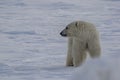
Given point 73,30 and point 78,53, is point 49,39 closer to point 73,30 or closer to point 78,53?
point 73,30

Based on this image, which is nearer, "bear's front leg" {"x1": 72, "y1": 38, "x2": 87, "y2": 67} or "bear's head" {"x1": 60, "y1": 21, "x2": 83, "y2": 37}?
"bear's front leg" {"x1": 72, "y1": 38, "x2": 87, "y2": 67}

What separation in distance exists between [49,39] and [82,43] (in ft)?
13.1

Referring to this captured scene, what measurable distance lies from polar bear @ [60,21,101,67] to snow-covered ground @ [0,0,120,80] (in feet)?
0.63

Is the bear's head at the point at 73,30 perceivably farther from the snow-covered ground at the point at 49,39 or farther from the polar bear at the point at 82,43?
the snow-covered ground at the point at 49,39

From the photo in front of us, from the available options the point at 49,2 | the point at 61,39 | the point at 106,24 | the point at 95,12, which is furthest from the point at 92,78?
the point at 49,2

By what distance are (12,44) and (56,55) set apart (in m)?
1.84

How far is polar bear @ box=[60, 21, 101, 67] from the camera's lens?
6.80 metres

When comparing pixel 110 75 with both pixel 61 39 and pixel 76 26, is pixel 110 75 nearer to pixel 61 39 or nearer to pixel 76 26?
pixel 76 26

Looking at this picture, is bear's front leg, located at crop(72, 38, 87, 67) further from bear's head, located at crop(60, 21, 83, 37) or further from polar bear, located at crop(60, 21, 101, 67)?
bear's head, located at crop(60, 21, 83, 37)

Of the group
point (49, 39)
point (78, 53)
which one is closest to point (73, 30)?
point (78, 53)

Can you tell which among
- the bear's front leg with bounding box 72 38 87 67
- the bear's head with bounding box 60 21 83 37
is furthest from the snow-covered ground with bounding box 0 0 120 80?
the bear's head with bounding box 60 21 83 37

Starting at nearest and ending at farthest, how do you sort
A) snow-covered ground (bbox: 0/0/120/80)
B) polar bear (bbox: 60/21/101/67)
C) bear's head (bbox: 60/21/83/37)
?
snow-covered ground (bbox: 0/0/120/80), polar bear (bbox: 60/21/101/67), bear's head (bbox: 60/21/83/37)

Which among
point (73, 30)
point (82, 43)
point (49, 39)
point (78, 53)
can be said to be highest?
point (73, 30)

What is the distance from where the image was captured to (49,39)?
11.0 m
